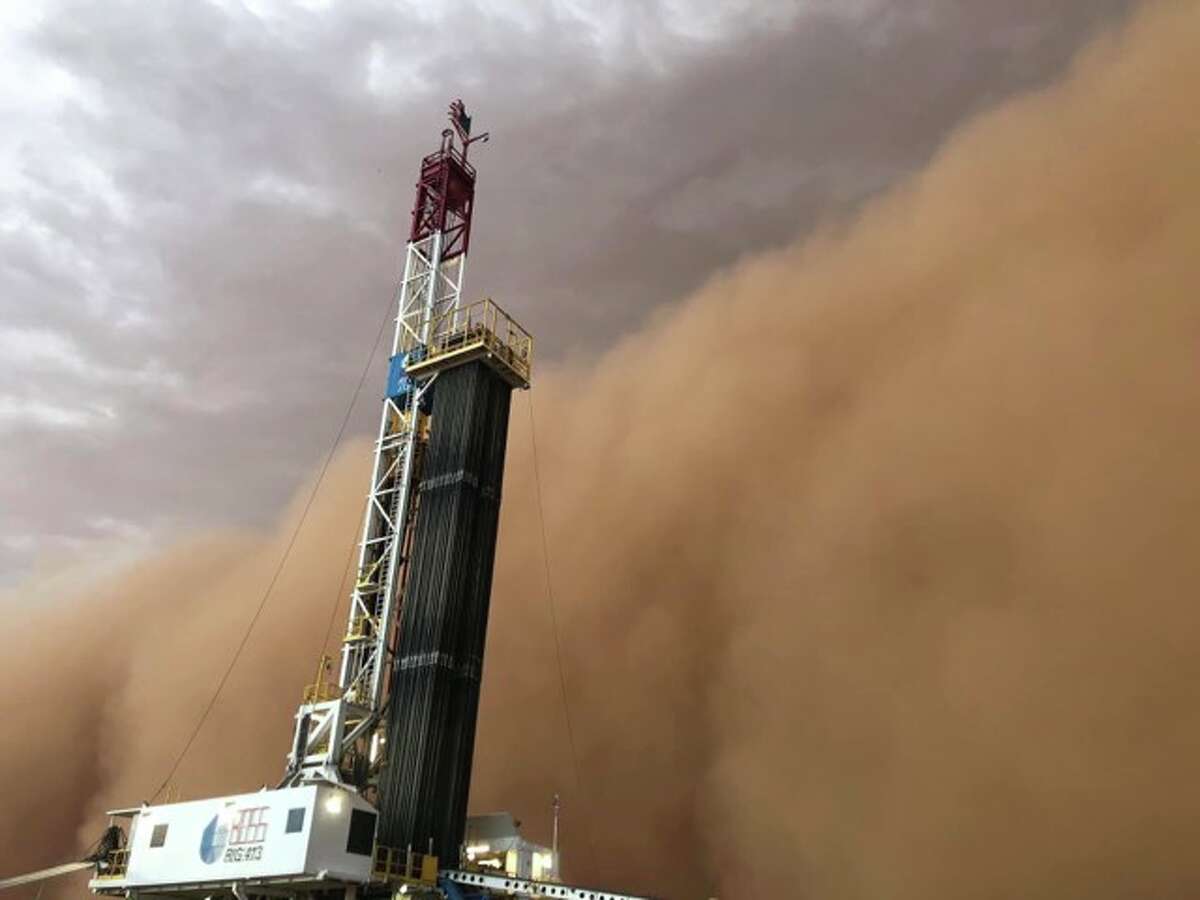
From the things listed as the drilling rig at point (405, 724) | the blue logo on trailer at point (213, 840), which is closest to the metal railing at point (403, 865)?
the drilling rig at point (405, 724)

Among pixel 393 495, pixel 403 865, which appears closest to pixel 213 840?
pixel 403 865

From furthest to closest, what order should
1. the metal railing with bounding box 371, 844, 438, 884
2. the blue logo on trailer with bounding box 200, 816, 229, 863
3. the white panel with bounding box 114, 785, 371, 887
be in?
the blue logo on trailer with bounding box 200, 816, 229, 863, the metal railing with bounding box 371, 844, 438, 884, the white panel with bounding box 114, 785, 371, 887

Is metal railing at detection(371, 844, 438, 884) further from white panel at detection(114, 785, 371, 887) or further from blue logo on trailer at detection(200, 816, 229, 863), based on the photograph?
blue logo on trailer at detection(200, 816, 229, 863)

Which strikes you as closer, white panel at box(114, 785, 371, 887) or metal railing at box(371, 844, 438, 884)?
white panel at box(114, 785, 371, 887)

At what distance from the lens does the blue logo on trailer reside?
27234 millimetres

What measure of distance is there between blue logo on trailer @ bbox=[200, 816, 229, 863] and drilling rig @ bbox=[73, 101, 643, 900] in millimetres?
36

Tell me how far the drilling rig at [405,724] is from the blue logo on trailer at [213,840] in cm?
4

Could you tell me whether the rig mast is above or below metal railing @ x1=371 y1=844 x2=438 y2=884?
above

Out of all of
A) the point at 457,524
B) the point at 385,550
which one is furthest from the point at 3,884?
the point at 457,524

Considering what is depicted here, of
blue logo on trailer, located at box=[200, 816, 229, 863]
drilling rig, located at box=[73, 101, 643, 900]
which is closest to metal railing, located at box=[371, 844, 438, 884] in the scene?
drilling rig, located at box=[73, 101, 643, 900]

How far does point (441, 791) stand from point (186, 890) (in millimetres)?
7151

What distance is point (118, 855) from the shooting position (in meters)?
30.4

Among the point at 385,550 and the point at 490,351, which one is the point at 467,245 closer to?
the point at 490,351

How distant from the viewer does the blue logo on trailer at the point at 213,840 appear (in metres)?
27.2
